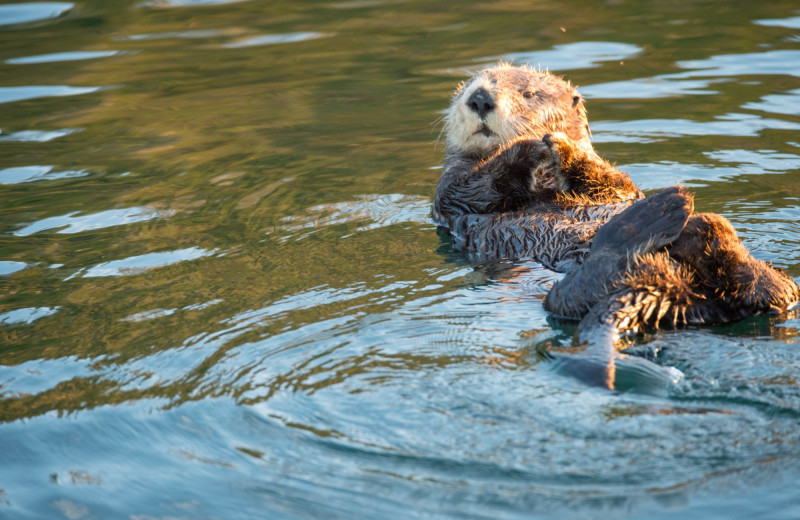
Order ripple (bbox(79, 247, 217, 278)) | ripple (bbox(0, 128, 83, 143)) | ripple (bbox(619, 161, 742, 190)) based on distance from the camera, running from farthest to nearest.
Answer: ripple (bbox(0, 128, 83, 143))
ripple (bbox(619, 161, 742, 190))
ripple (bbox(79, 247, 217, 278))

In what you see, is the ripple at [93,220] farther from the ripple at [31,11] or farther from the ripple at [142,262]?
the ripple at [31,11]

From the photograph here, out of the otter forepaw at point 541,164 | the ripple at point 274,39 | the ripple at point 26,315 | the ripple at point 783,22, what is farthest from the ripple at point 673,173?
the ripple at point 274,39

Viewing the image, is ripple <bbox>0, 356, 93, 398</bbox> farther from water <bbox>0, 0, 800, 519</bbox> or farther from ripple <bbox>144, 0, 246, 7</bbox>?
ripple <bbox>144, 0, 246, 7</bbox>

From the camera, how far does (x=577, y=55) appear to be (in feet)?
27.2

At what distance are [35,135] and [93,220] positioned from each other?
2232 mm

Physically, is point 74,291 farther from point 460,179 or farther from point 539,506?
point 539,506

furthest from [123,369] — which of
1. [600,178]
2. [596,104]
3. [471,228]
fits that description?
[596,104]

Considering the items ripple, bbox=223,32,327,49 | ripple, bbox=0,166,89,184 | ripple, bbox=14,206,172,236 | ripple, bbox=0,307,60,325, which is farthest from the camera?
ripple, bbox=223,32,327,49

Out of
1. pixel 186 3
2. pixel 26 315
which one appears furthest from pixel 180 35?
pixel 26 315

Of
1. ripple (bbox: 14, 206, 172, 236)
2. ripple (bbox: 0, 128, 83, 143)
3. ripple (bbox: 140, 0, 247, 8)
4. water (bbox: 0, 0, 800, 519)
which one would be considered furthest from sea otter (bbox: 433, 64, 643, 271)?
ripple (bbox: 140, 0, 247, 8)

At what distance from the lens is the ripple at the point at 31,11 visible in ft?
32.0

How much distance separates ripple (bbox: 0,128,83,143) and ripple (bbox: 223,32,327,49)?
2.59 meters

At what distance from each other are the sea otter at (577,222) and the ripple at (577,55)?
3012mm

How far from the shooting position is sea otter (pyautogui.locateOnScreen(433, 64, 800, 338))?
3.28 m
